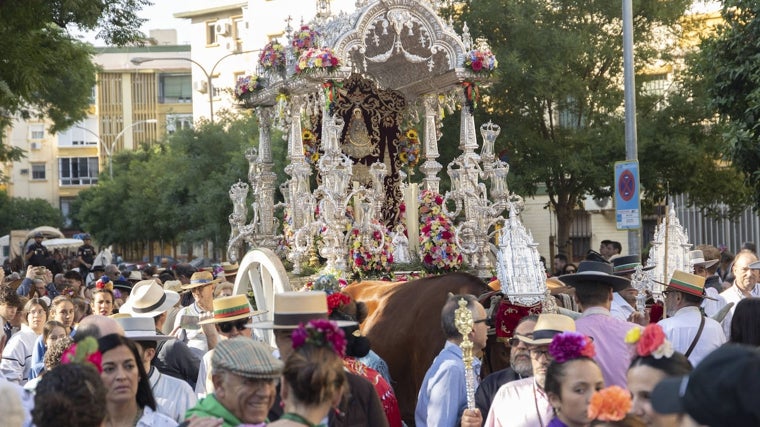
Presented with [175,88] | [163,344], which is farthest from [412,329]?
[175,88]

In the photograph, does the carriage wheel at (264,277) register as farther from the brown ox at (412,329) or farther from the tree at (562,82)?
the tree at (562,82)

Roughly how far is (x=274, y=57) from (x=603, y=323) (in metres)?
10.2

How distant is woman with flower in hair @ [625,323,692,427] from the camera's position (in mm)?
4984

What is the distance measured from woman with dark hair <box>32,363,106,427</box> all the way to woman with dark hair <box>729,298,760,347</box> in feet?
14.6

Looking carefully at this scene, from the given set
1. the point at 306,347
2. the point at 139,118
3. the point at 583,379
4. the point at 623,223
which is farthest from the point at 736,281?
the point at 139,118

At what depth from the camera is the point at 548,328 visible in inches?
263

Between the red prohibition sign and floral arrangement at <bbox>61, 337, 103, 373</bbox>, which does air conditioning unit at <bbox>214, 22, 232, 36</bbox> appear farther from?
floral arrangement at <bbox>61, 337, 103, 373</bbox>

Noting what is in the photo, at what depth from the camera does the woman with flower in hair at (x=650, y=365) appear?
4.98 metres

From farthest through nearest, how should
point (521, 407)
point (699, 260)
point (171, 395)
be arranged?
point (699, 260)
point (171, 395)
point (521, 407)

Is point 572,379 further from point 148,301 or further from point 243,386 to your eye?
point 148,301

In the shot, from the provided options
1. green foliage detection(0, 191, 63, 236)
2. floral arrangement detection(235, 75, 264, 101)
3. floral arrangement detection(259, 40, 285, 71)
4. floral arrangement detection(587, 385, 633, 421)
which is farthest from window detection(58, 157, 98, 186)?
floral arrangement detection(587, 385, 633, 421)

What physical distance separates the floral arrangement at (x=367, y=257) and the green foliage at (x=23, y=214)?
58.4 metres

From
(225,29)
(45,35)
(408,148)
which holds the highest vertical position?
(225,29)

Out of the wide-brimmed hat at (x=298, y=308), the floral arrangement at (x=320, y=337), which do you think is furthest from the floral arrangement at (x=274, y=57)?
the floral arrangement at (x=320, y=337)
